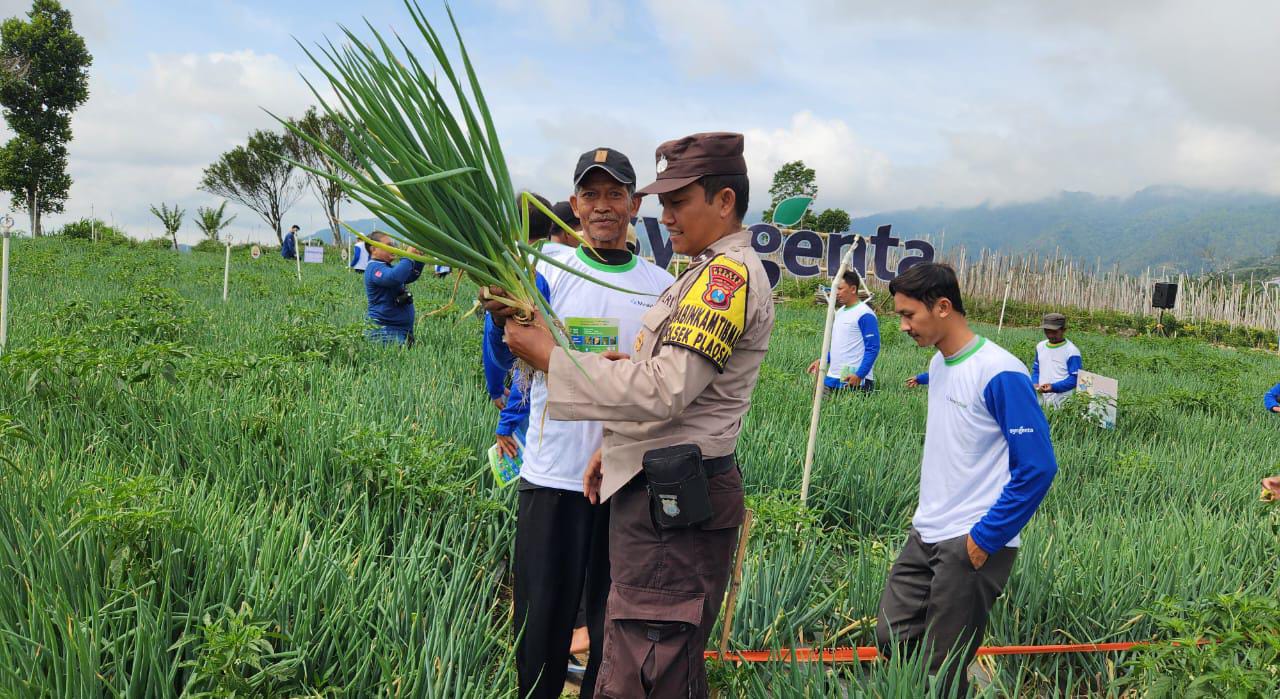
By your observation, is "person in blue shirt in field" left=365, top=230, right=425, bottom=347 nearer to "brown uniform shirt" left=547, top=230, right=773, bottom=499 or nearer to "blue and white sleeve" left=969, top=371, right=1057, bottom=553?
"brown uniform shirt" left=547, top=230, right=773, bottom=499

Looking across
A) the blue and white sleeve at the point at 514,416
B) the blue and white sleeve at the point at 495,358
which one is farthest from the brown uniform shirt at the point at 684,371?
the blue and white sleeve at the point at 514,416

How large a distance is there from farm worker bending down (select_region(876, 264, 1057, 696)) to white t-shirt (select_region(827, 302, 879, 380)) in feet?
11.1

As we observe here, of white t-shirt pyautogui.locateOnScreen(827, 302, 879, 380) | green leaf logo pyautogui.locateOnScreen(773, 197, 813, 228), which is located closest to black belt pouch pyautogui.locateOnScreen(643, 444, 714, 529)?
green leaf logo pyautogui.locateOnScreen(773, 197, 813, 228)

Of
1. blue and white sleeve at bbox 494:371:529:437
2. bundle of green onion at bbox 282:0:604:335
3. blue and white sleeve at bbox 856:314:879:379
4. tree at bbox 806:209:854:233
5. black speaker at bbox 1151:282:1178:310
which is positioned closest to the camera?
bundle of green onion at bbox 282:0:604:335

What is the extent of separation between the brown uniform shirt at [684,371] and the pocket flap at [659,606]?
0.78 feet

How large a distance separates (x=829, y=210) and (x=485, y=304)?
39.9 meters

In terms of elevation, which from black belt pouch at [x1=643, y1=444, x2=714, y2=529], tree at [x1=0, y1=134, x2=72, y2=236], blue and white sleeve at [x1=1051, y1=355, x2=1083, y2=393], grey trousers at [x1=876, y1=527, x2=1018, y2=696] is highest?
tree at [x1=0, y1=134, x2=72, y2=236]

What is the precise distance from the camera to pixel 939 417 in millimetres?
2422

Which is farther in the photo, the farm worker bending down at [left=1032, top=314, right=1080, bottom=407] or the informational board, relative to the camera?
the farm worker bending down at [left=1032, top=314, right=1080, bottom=407]

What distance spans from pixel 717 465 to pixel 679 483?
→ 0.19 m

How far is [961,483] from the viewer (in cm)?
230

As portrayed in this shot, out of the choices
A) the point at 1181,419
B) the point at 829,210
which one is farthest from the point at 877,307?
the point at 829,210

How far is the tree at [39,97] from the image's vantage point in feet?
93.2

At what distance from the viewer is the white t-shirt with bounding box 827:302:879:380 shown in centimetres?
587
